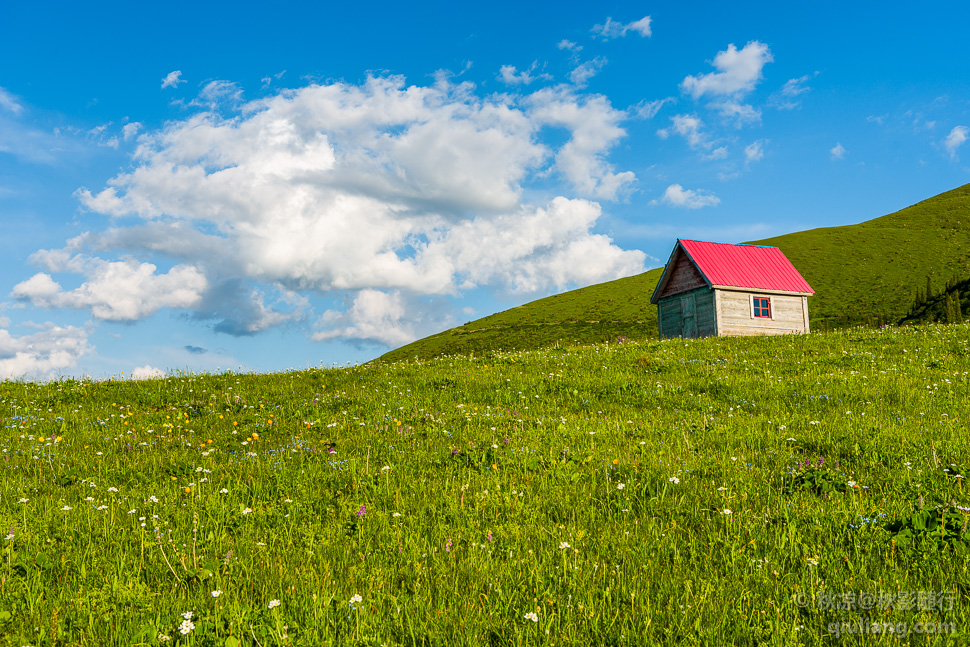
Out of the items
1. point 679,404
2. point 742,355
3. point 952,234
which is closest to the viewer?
point 679,404

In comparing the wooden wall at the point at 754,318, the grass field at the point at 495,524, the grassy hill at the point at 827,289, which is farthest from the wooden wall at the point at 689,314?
the grass field at the point at 495,524

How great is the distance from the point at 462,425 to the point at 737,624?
586 cm

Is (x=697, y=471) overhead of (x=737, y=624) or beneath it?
overhead

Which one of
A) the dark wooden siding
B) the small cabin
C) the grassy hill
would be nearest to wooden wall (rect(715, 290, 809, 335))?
the small cabin

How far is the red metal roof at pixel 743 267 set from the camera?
3875 centimetres

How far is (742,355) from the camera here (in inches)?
701

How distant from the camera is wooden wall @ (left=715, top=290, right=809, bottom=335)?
37875 millimetres

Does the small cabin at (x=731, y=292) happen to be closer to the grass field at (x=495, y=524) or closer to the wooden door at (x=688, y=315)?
the wooden door at (x=688, y=315)

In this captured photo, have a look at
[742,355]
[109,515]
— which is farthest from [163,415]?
[742,355]

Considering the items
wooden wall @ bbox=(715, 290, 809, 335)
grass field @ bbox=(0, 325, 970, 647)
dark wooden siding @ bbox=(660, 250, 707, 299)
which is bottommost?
grass field @ bbox=(0, 325, 970, 647)

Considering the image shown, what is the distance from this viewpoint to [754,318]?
128ft

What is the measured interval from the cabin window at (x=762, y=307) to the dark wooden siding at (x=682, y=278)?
4.01m

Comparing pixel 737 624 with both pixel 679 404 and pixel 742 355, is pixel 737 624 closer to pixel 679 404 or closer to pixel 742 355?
pixel 679 404

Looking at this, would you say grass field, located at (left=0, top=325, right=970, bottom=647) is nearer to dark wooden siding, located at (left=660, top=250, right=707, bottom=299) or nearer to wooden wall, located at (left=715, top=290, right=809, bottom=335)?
wooden wall, located at (left=715, top=290, right=809, bottom=335)
